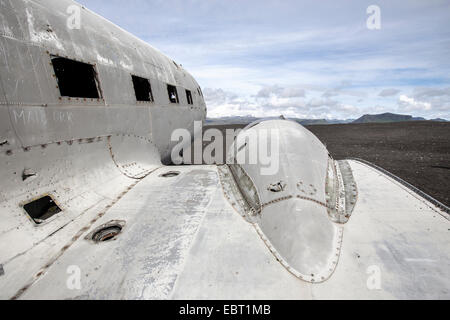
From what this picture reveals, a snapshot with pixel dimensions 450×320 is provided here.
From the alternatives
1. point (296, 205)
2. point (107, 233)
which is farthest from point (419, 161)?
point (107, 233)

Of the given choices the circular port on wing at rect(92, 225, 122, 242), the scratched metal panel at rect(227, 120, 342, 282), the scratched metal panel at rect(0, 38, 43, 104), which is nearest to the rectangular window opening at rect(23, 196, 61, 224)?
the circular port on wing at rect(92, 225, 122, 242)

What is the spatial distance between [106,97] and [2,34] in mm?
1946

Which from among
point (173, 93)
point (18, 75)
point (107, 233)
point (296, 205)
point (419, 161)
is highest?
point (173, 93)

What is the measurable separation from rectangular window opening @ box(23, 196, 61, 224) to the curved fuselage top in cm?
94

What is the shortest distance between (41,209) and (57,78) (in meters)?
2.69

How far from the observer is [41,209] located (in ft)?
12.1

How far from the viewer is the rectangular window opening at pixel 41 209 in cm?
347

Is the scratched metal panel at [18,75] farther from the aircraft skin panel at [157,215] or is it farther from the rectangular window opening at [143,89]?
the rectangular window opening at [143,89]

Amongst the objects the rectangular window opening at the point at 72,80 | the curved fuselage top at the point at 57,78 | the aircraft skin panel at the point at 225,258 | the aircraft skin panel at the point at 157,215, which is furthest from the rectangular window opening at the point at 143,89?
the aircraft skin panel at the point at 225,258

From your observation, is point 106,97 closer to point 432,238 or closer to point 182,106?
point 182,106

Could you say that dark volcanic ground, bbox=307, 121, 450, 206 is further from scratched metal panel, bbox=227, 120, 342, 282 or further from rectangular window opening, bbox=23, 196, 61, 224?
rectangular window opening, bbox=23, 196, 61, 224

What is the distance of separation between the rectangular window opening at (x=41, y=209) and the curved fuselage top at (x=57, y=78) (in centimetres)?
94

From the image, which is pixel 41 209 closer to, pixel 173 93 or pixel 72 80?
pixel 72 80

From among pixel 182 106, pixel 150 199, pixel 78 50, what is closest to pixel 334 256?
pixel 150 199
